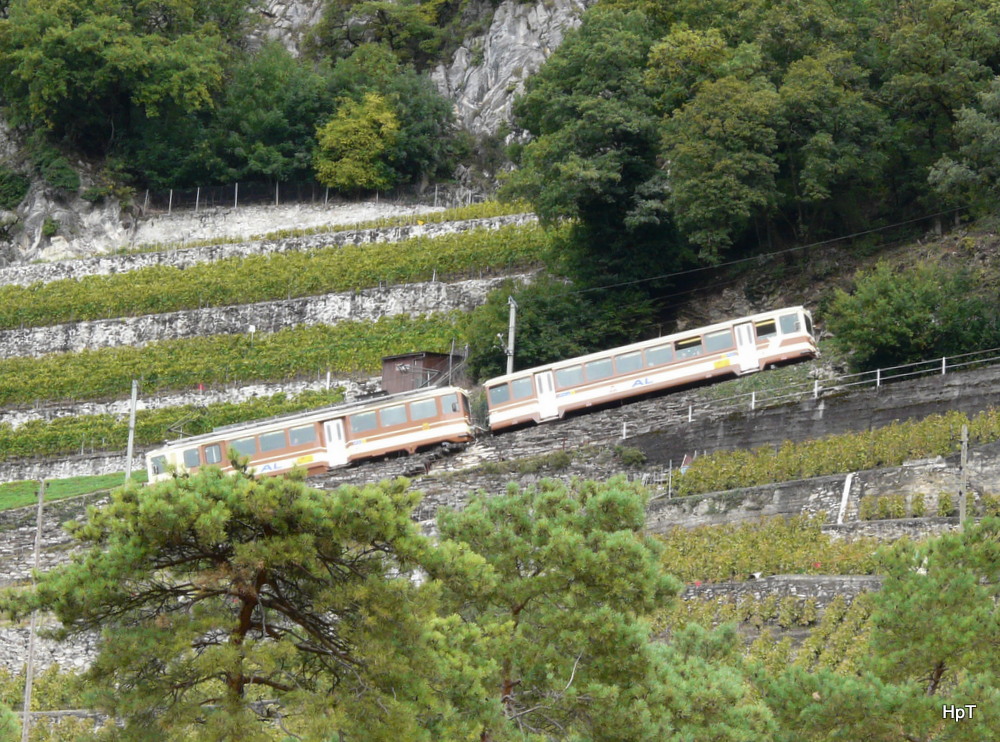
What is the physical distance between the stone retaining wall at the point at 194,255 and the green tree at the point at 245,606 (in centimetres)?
4078

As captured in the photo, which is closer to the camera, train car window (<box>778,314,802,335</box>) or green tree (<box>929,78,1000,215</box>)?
green tree (<box>929,78,1000,215</box>)

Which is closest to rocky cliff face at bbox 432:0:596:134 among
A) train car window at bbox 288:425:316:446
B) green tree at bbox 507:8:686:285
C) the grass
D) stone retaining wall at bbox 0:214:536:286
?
→ stone retaining wall at bbox 0:214:536:286

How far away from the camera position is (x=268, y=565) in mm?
18172

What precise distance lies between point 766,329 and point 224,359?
19.1 metres

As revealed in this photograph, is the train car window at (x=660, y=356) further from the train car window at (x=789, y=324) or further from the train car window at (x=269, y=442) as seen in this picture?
the train car window at (x=269, y=442)

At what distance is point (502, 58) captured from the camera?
65.7m

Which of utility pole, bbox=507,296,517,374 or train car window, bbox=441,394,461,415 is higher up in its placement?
utility pole, bbox=507,296,517,374

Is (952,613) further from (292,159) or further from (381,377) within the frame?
(292,159)

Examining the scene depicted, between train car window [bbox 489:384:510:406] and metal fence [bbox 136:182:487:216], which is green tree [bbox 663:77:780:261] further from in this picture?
metal fence [bbox 136:182:487:216]

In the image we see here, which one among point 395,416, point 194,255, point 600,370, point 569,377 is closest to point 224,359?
point 194,255

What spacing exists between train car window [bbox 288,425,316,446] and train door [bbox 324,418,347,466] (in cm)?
36

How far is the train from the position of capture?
4166 centimetres

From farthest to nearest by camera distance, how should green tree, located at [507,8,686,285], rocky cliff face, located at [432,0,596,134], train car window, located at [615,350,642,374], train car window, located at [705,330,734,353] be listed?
1. rocky cliff face, located at [432,0,596,134]
2. green tree, located at [507,8,686,285]
3. train car window, located at [615,350,642,374]
4. train car window, located at [705,330,734,353]

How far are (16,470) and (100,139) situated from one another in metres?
19.9
